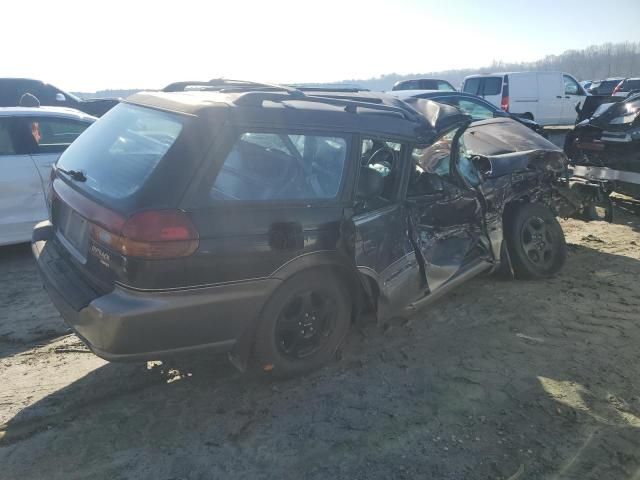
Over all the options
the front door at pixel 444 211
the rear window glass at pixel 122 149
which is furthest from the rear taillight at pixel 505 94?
the rear window glass at pixel 122 149

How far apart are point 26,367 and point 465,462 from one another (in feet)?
9.47

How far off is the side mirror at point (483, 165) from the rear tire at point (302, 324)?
2079mm

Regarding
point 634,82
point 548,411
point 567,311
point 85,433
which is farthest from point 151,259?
point 634,82

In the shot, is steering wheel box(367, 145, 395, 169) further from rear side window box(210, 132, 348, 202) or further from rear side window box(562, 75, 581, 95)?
rear side window box(562, 75, 581, 95)

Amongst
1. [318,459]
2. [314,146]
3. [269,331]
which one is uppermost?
[314,146]

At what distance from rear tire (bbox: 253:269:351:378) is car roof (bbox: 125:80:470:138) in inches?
37.1

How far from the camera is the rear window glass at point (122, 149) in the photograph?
294 cm

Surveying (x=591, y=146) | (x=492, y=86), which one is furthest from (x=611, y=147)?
(x=492, y=86)

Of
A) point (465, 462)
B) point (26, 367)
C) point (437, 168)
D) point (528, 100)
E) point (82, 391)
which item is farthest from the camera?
point (528, 100)

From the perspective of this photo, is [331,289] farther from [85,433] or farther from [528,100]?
[528,100]

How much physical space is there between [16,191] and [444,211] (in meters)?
4.27

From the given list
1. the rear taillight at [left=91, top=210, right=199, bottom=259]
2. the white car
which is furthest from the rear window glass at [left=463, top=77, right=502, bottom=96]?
the rear taillight at [left=91, top=210, right=199, bottom=259]

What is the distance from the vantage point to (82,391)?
3318 millimetres

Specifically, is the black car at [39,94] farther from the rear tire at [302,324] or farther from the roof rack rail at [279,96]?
the rear tire at [302,324]
